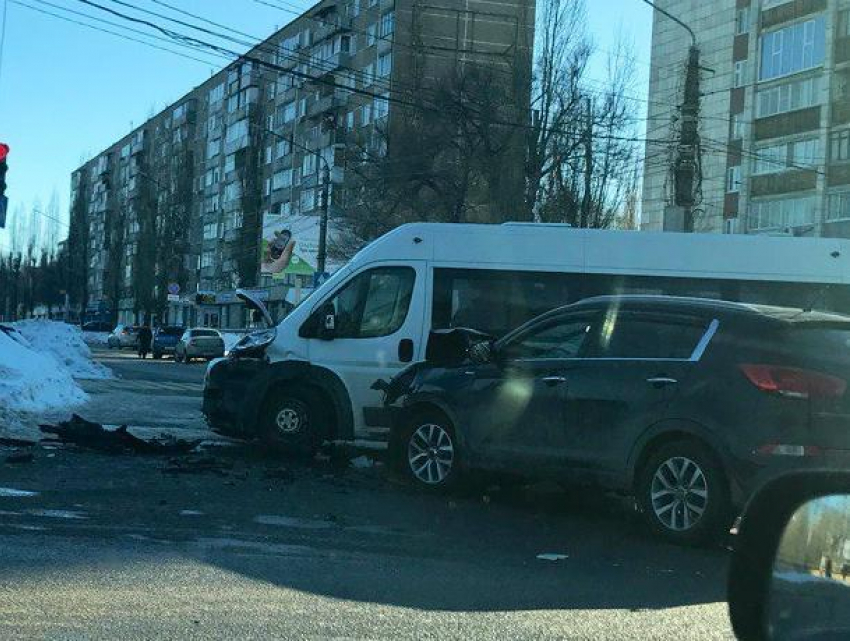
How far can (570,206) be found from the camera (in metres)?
33.9

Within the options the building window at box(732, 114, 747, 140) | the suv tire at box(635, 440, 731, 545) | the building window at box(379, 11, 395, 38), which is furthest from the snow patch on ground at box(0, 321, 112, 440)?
the building window at box(379, 11, 395, 38)

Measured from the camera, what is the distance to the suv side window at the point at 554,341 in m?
7.91

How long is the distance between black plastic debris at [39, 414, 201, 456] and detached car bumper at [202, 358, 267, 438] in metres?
0.49

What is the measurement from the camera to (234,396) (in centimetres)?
1075

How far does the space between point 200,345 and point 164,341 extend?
828 cm

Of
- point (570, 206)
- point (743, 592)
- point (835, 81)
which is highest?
point (835, 81)

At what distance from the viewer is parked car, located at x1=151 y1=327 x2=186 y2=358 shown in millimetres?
49875

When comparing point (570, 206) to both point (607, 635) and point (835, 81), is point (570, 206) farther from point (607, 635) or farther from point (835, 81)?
point (607, 635)

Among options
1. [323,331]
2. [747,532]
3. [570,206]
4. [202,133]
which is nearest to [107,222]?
[202,133]

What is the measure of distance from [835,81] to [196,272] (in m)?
67.9

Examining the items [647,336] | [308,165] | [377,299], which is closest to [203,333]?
[308,165]

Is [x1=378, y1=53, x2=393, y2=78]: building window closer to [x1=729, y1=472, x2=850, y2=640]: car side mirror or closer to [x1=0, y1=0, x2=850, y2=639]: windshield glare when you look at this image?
[x1=0, y1=0, x2=850, y2=639]: windshield glare

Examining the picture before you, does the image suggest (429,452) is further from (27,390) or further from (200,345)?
(200,345)

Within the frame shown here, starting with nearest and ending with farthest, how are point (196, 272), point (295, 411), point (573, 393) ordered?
point (573, 393)
point (295, 411)
point (196, 272)
